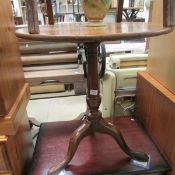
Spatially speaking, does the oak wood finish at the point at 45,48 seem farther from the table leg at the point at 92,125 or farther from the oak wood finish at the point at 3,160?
the oak wood finish at the point at 3,160

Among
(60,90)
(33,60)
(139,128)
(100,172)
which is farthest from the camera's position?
(60,90)

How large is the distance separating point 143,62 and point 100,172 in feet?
2.63

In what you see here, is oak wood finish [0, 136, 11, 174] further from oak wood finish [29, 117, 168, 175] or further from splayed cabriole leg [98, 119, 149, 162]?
splayed cabriole leg [98, 119, 149, 162]

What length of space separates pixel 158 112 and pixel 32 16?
2.32 feet

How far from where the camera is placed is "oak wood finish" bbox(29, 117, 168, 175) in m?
0.88

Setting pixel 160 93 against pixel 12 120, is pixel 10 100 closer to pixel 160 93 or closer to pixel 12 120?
pixel 12 120

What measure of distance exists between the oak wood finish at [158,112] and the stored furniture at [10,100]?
24.5 inches

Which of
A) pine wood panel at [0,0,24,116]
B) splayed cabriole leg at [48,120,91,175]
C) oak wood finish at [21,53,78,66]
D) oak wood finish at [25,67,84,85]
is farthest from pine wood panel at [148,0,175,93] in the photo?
oak wood finish at [21,53,78,66]

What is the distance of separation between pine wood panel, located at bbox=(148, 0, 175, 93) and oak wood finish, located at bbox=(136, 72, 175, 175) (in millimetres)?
34

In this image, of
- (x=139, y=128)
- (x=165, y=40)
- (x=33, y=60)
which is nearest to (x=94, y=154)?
(x=139, y=128)

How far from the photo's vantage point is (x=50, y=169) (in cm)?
87

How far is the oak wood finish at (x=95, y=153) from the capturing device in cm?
88

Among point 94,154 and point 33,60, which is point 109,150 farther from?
point 33,60

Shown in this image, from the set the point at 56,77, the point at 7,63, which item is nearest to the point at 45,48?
the point at 56,77
